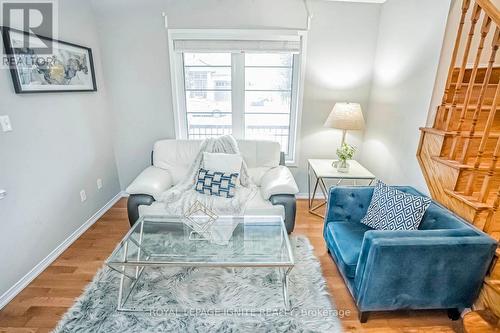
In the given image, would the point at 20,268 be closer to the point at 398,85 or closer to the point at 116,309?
the point at 116,309

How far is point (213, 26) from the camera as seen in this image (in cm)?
273

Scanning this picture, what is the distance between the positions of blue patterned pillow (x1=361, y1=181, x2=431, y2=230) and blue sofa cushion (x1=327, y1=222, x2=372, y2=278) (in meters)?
0.11

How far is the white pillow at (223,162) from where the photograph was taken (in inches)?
100

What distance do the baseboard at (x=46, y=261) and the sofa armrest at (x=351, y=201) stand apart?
241 centimetres

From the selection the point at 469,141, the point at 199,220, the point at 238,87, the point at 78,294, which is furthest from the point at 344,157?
the point at 78,294

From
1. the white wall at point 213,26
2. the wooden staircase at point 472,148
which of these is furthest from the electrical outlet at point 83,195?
the wooden staircase at point 472,148

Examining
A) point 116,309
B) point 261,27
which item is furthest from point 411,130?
point 116,309

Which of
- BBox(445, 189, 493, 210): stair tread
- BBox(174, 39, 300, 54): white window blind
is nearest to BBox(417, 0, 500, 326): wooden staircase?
BBox(445, 189, 493, 210): stair tread

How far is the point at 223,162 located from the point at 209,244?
941 millimetres

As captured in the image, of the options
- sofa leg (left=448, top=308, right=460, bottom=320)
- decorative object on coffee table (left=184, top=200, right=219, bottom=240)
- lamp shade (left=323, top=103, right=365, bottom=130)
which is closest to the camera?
sofa leg (left=448, top=308, right=460, bottom=320)

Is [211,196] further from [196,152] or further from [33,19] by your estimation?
[33,19]

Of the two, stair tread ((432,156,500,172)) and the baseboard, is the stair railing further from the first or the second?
the baseboard

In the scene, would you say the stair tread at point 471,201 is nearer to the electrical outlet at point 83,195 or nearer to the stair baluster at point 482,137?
the stair baluster at point 482,137

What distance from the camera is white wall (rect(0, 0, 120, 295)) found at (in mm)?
1793
